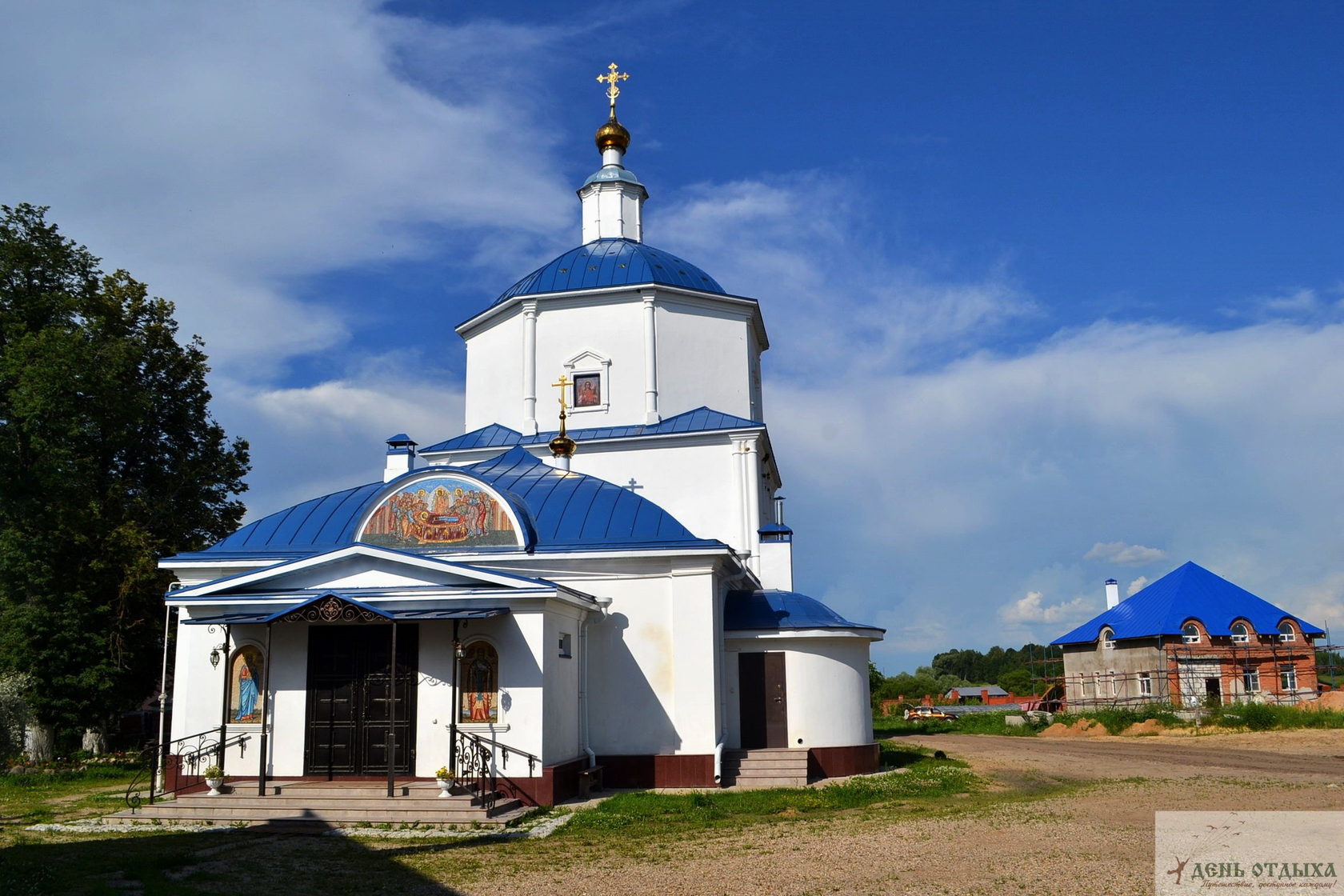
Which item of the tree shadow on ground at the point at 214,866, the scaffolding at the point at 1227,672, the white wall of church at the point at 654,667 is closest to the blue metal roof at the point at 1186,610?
the scaffolding at the point at 1227,672

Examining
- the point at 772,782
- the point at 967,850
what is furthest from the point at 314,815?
the point at 967,850

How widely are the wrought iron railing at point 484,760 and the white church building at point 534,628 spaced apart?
0.04m

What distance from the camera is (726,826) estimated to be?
12.8 meters

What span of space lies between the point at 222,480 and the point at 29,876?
19.7 metres

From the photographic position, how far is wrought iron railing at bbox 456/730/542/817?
1405cm

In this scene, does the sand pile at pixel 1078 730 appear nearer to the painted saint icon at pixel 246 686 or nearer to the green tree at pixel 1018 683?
the painted saint icon at pixel 246 686

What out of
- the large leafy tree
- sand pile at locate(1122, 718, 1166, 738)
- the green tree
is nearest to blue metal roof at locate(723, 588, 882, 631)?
the large leafy tree

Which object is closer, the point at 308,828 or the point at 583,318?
the point at 308,828

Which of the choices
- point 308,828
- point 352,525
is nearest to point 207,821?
point 308,828

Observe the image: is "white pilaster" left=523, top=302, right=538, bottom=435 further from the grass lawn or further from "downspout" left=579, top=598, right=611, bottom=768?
the grass lawn

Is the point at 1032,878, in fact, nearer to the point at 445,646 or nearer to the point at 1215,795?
the point at 1215,795

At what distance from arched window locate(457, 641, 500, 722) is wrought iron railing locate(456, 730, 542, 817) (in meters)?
0.29

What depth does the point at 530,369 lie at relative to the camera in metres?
23.5

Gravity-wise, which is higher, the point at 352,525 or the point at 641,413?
the point at 641,413
